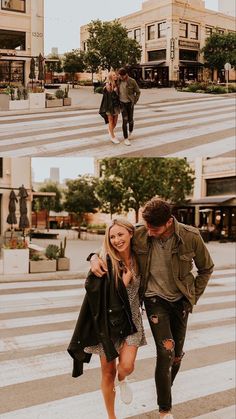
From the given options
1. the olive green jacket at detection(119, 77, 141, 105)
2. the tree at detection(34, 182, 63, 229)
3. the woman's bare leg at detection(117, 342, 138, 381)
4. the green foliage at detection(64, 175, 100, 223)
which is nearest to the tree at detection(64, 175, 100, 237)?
the green foliage at detection(64, 175, 100, 223)

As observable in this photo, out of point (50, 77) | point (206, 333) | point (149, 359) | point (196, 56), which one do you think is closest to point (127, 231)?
point (50, 77)

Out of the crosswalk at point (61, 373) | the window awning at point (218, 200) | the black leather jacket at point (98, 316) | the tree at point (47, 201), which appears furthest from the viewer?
the window awning at point (218, 200)

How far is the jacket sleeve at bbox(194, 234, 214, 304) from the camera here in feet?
7.65

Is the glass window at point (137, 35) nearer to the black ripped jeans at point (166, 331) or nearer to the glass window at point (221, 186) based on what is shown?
the black ripped jeans at point (166, 331)

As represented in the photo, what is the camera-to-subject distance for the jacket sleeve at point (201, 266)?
2.33m

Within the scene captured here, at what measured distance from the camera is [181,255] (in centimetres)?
225

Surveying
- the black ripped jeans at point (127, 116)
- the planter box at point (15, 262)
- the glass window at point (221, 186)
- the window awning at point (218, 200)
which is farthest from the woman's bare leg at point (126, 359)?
the window awning at point (218, 200)

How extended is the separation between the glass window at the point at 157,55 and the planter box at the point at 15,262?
64.1 inches

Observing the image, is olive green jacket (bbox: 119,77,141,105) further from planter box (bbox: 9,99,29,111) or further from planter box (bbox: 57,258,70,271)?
planter box (bbox: 57,258,70,271)

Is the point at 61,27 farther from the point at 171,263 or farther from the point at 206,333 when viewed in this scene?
the point at 206,333

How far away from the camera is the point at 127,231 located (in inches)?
86.9

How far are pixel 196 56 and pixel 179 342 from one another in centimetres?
217

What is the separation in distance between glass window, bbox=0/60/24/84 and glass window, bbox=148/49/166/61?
91 centimetres

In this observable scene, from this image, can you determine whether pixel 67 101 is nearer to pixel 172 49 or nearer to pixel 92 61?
pixel 92 61
